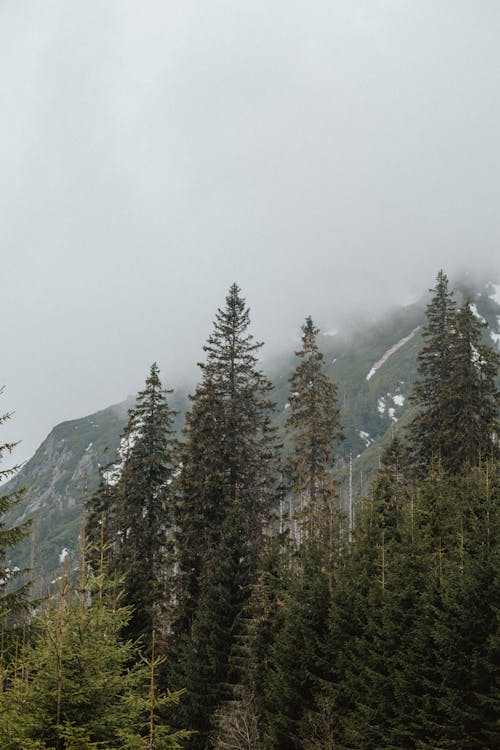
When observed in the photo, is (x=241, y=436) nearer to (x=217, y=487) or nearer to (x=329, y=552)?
(x=217, y=487)

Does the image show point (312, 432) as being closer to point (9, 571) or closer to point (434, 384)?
point (434, 384)

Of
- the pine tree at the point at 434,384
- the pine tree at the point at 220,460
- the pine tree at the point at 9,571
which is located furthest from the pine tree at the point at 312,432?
the pine tree at the point at 9,571

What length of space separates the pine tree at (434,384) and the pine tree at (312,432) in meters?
8.37

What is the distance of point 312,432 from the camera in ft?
94.8

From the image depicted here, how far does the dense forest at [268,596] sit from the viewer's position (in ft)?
32.7

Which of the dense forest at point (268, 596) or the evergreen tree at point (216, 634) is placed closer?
the dense forest at point (268, 596)

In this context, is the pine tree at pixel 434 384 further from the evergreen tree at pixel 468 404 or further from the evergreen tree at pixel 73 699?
the evergreen tree at pixel 73 699

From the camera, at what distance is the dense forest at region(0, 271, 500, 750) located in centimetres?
995

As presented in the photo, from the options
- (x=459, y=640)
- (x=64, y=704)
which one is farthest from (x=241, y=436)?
(x=64, y=704)

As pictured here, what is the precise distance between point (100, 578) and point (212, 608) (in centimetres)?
1372

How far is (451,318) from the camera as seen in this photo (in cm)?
3828

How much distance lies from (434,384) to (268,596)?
2018 centimetres

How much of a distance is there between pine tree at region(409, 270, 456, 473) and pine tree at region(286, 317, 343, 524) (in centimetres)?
837

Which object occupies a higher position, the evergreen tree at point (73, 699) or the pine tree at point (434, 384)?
the pine tree at point (434, 384)
